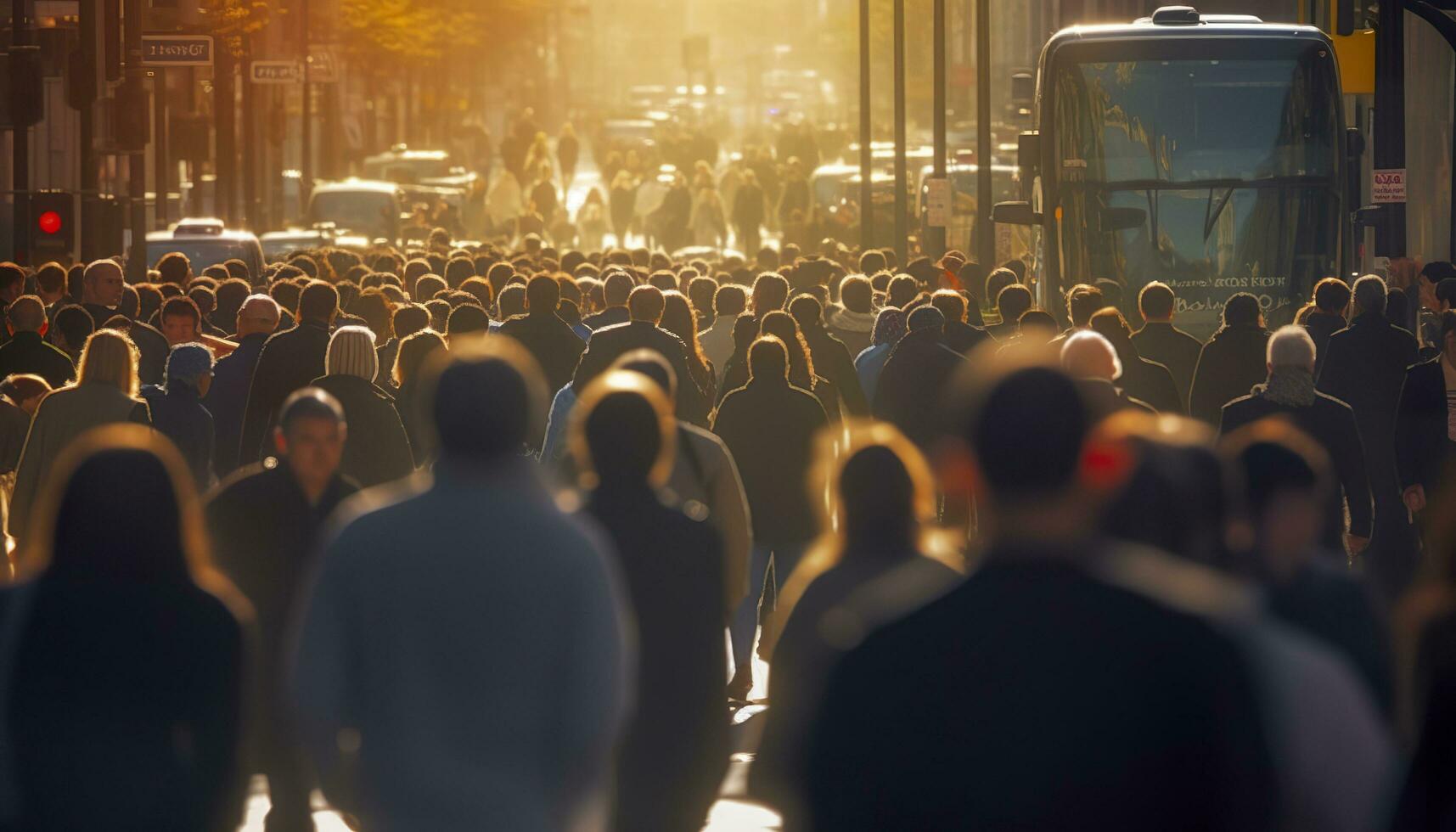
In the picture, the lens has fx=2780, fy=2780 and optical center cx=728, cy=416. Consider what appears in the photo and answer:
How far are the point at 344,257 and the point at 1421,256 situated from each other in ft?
77.0

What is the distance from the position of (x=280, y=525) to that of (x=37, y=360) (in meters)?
6.25

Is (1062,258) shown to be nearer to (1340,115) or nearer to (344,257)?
(1340,115)

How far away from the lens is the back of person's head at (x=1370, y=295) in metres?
13.8

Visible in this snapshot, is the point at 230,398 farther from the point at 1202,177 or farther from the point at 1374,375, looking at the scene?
the point at 1202,177

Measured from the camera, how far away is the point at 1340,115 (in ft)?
78.3

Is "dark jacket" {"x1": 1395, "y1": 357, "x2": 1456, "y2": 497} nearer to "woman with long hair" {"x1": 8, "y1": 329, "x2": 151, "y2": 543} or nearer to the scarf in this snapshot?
the scarf

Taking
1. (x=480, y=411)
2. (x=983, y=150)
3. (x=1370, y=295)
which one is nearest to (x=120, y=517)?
(x=480, y=411)

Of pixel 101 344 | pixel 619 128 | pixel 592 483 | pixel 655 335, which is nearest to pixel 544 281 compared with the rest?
pixel 655 335

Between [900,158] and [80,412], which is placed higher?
[900,158]

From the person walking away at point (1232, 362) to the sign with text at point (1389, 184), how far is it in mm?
9536

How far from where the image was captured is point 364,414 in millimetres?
10242

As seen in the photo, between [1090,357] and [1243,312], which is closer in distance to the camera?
[1090,357]

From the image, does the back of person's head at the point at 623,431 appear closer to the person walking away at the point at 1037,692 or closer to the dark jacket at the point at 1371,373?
the person walking away at the point at 1037,692

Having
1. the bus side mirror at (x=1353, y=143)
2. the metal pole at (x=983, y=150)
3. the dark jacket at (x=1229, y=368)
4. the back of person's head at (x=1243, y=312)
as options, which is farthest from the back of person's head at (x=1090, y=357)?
the metal pole at (x=983, y=150)
